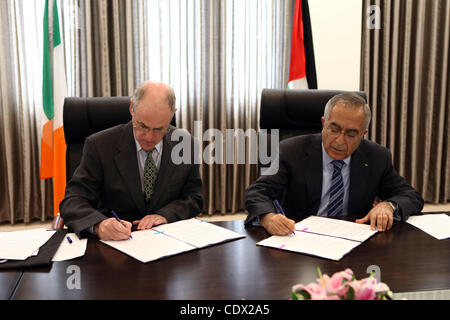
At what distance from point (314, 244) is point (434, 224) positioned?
1.86 ft

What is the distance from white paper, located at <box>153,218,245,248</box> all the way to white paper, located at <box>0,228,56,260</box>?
38 centimetres

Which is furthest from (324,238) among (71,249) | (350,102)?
(71,249)

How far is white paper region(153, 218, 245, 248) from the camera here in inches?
52.6

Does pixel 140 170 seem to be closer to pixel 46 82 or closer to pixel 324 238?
pixel 324 238

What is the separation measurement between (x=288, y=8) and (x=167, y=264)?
3098mm

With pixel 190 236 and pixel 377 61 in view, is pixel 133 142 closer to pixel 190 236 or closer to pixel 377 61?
pixel 190 236

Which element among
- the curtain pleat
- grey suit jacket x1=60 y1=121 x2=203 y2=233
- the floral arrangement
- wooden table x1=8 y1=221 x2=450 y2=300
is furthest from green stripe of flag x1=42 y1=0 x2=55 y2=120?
the floral arrangement

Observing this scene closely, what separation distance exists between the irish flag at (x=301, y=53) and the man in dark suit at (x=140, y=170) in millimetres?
1987

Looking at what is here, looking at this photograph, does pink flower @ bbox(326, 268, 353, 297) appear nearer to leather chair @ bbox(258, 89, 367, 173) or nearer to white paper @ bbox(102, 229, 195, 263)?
white paper @ bbox(102, 229, 195, 263)

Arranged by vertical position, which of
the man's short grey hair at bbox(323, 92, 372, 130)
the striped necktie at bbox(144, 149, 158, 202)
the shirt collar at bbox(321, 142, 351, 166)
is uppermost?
the man's short grey hair at bbox(323, 92, 372, 130)

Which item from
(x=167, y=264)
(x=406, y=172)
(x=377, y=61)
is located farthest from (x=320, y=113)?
(x=406, y=172)

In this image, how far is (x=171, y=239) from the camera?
134cm

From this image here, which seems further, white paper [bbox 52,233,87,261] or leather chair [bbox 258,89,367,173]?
leather chair [bbox 258,89,367,173]

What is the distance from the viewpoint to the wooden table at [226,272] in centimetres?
98
